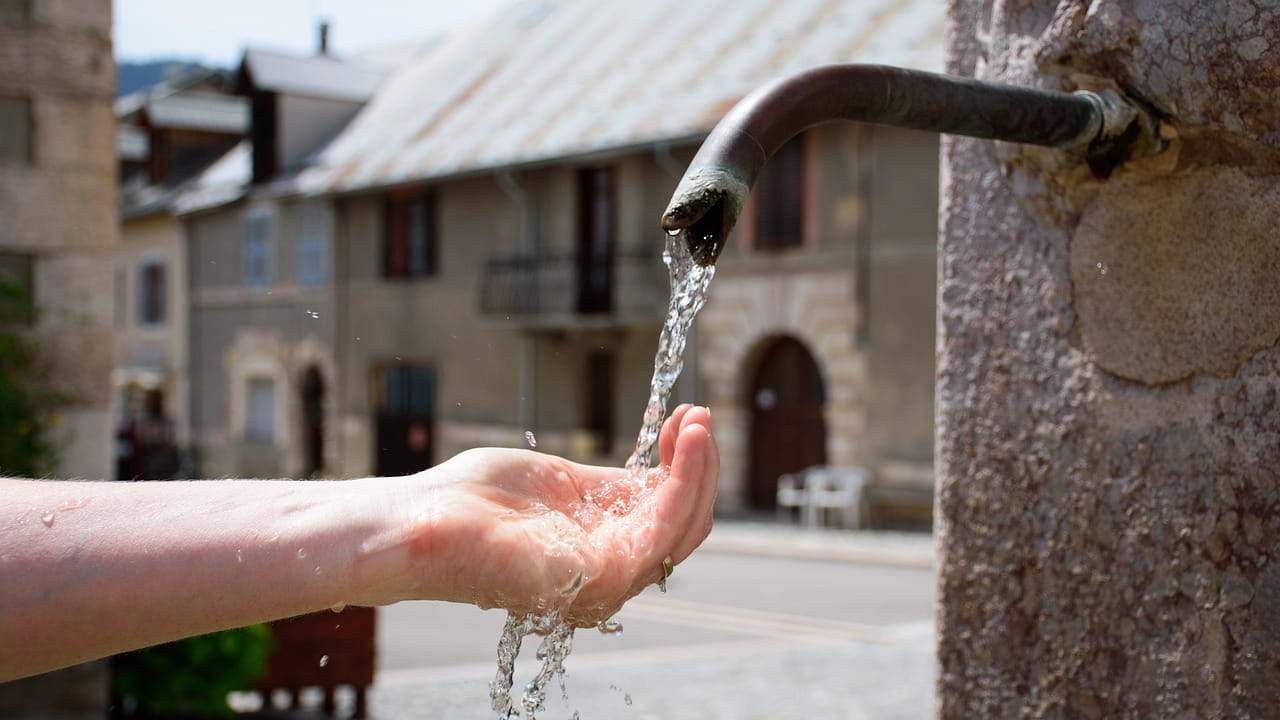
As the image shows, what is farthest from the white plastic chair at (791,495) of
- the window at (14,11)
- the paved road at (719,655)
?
the window at (14,11)

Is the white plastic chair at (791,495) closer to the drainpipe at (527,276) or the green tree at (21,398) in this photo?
the drainpipe at (527,276)

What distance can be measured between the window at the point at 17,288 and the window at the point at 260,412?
21011 mm

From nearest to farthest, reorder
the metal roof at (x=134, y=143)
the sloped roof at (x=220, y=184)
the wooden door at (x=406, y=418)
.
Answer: the wooden door at (x=406, y=418) < the sloped roof at (x=220, y=184) < the metal roof at (x=134, y=143)

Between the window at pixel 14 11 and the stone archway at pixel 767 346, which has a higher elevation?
the window at pixel 14 11

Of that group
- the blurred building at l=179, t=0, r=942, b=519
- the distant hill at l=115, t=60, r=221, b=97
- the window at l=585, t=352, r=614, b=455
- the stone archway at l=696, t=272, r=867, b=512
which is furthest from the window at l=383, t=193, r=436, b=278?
the distant hill at l=115, t=60, r=221, b=97

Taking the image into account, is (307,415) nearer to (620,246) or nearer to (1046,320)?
Answer: (620,246)

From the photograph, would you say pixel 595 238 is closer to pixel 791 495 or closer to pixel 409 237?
pixel 409 237

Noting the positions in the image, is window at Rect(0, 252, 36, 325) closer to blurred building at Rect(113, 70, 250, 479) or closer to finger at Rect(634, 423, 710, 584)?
finger at Rect(634, 423, 710, 584)

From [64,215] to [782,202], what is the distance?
40.6ft

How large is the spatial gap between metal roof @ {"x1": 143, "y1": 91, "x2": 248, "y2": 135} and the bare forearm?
27.2 metres

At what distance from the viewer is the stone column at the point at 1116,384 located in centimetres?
158

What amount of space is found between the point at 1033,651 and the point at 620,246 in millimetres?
16803

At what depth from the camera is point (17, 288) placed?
16.1 feet

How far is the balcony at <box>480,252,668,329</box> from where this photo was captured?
17922mm
